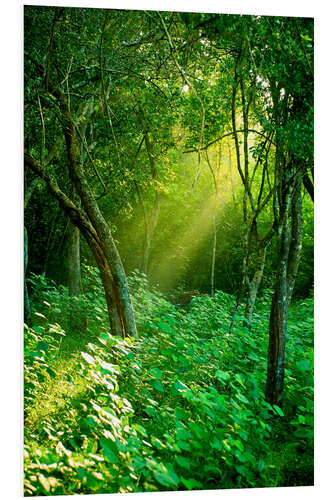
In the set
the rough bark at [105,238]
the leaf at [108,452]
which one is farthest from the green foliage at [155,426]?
the rough bark at [105,238]

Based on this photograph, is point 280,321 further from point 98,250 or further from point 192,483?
point 98,250

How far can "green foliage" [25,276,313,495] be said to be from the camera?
2.02 m

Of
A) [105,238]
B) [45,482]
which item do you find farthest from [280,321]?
[45,482]

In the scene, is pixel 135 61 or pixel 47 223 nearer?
pixel 135 61

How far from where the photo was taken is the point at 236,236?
771 cm

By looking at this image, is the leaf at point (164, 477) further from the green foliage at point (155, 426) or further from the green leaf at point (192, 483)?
the green leaf at point (192, 483)

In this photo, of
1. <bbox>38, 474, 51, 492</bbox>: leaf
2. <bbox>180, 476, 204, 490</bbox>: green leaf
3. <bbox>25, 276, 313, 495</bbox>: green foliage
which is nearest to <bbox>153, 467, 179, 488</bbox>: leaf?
<bbox>25, 276, 313, 495</bbox>: green foliage

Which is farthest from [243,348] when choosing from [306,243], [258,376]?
[306,243]

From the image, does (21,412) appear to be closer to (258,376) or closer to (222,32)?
(258,376)

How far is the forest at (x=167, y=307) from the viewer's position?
2.18 meters

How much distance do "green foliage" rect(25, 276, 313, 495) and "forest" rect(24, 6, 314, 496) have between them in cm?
1

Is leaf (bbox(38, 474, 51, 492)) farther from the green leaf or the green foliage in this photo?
the green leaf

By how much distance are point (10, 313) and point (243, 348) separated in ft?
6.60

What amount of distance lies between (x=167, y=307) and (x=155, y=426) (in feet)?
10.5
